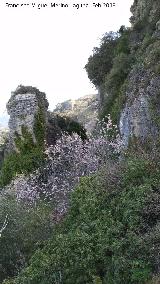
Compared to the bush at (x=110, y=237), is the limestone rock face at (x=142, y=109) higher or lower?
higher

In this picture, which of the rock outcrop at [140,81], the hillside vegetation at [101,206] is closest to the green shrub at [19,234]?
the hillside vegetation at [101,206]

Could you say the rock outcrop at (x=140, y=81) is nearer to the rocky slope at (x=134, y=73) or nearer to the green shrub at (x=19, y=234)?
the rocky slope at (x=134, y=73)

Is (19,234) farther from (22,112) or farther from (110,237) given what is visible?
(22,112)

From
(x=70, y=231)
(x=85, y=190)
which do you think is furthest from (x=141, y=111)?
(x=70, y=231)

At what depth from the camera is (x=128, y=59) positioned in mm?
43812

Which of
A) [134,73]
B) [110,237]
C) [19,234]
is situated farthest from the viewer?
[134,73]

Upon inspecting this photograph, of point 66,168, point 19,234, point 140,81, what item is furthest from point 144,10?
point 19,234

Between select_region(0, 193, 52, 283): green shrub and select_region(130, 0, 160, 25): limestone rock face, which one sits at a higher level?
select_region(130, 0, 160, 25): limestone rock face

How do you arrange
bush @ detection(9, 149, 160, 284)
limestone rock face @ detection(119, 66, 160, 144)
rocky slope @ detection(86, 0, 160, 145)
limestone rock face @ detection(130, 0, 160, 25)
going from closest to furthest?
bush @ detection(9, 149, 160, 284) < limestone rock face @ detection(119, 66, 160, 144) < rocky slope @ detection(86, 0, 160, 145) < limestone rock face @ detection(130, 0, 160, 25)

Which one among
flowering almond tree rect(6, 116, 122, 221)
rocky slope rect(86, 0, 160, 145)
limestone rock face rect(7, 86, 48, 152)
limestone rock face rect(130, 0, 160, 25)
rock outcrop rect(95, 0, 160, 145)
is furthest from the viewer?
limestone rock face rect(7, 86, 48, 152)

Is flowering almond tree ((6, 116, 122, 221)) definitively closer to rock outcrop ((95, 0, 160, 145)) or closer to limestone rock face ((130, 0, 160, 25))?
rock outcrop ((95, 0, 160, 145))


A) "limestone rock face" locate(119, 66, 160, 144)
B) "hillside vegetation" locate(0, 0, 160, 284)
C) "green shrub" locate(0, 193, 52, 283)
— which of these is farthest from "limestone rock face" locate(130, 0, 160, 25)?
"green shrub" locate(0, 193, 52, 283)

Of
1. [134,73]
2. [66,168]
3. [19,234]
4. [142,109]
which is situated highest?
[134,73]

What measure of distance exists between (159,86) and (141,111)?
1.76 meters
